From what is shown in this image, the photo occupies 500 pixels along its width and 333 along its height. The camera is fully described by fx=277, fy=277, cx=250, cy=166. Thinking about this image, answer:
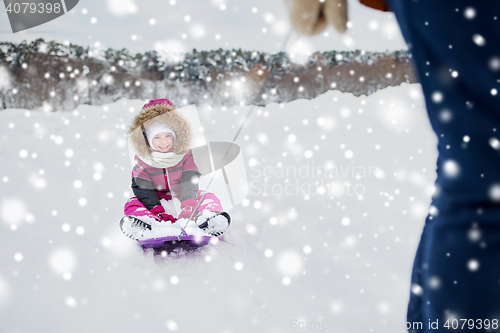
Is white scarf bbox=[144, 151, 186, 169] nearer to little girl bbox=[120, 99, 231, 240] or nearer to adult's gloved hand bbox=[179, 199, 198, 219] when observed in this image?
little girl bbox=[120, 99, 231, 240]

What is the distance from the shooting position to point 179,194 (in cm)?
194

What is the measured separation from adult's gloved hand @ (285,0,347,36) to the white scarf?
4.29 feet

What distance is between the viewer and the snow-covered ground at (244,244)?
1.10 metres

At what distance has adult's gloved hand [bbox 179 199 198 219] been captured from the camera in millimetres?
1701

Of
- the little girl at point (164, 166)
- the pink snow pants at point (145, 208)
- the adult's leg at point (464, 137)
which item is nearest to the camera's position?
the adult's leg at point (464, 137)

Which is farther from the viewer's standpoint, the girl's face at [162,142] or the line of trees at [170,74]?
the line of trees at [170,74]

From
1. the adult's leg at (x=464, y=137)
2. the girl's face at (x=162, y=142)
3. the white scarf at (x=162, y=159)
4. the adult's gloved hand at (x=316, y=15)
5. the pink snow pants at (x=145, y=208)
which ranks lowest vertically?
the pink snow pants at (x=145, y=208)

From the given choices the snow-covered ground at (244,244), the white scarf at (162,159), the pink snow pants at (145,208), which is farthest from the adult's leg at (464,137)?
the white scarf at (162,159)

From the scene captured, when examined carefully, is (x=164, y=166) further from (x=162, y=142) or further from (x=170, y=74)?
(x=170, y=74)

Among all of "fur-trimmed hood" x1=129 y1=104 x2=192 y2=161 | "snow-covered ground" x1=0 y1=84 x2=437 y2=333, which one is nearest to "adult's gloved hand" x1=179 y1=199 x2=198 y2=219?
"snow-covered ground" x1=0 y1=84 x2=437 y2=333

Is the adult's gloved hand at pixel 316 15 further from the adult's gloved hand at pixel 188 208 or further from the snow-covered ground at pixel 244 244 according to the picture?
the adult's gloved hand at pixel 188 208

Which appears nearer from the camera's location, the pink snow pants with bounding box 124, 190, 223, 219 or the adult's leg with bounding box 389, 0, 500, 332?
the adult's leg with bounding box 389, 0, 500, 332

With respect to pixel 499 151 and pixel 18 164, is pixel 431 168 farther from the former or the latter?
pixel 18 164

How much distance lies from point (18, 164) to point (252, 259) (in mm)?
2515
